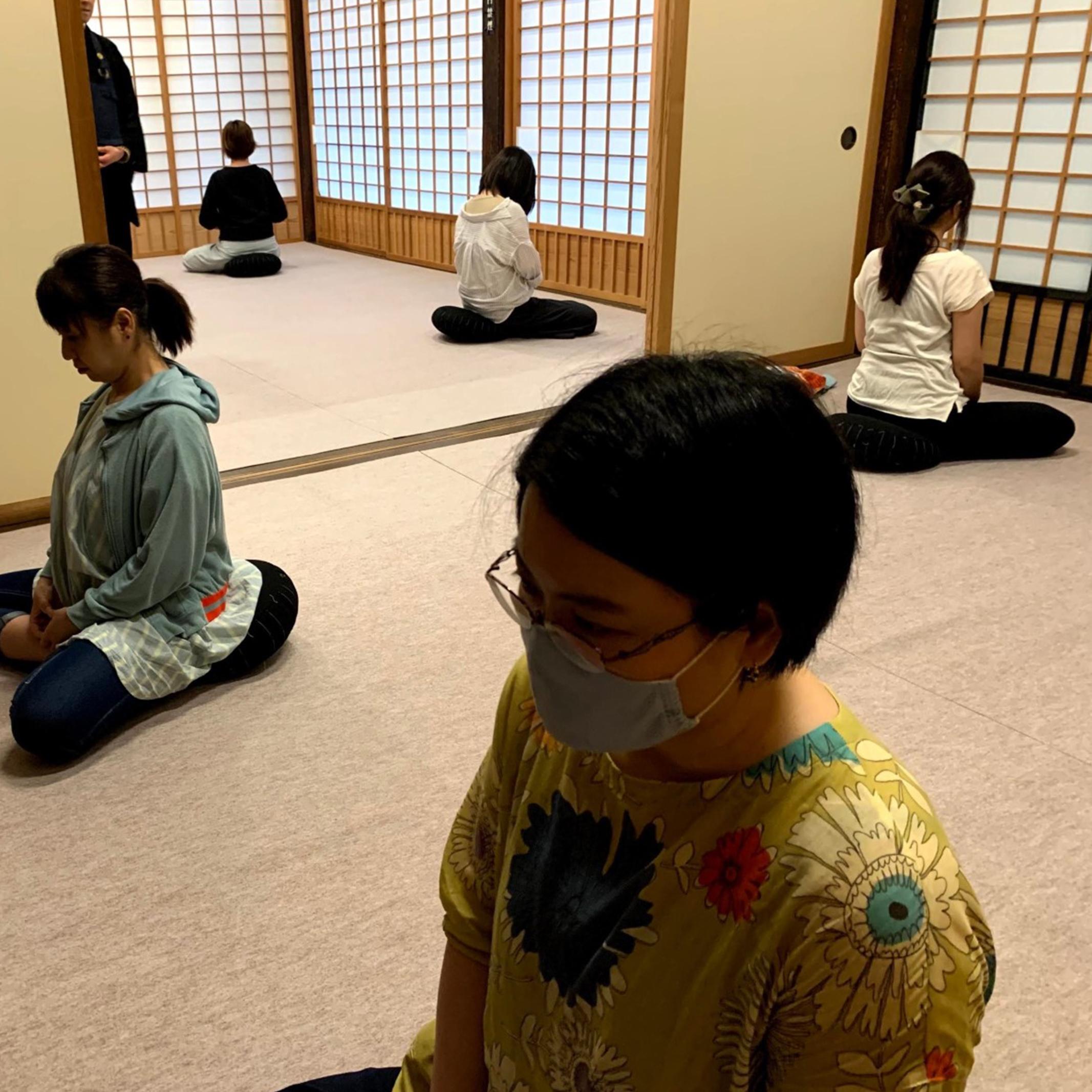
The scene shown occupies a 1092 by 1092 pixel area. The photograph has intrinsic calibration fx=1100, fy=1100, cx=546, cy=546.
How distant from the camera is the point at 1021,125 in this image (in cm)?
438

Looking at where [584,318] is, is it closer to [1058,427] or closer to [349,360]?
[349,360]

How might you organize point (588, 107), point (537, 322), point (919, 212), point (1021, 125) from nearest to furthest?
point (919, 212) → point (1021, 125) → point (537, 322) → point (588, 107)

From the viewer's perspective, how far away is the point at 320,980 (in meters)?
1.53

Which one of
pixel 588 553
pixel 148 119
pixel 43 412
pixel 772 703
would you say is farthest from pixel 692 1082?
pixel 148 119

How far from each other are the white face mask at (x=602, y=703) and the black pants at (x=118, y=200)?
4.41 metres

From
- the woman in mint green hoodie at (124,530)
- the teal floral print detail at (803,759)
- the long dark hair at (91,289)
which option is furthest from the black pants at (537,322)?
the teal floral print detail at (803,759)

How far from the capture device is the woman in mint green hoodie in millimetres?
1976

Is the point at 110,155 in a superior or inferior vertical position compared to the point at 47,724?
superior

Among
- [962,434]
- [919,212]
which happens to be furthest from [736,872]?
[962,434]

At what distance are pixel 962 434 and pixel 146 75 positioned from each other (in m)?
6.58

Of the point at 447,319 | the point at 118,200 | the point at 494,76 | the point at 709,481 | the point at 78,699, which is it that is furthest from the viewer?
the point at 494,76

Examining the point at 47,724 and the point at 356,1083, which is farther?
the point at 47,724

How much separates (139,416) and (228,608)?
451 mm

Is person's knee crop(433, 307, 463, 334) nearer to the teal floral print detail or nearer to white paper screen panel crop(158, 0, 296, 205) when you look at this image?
white paper screen panel crop(158, 0, 296, 205)
